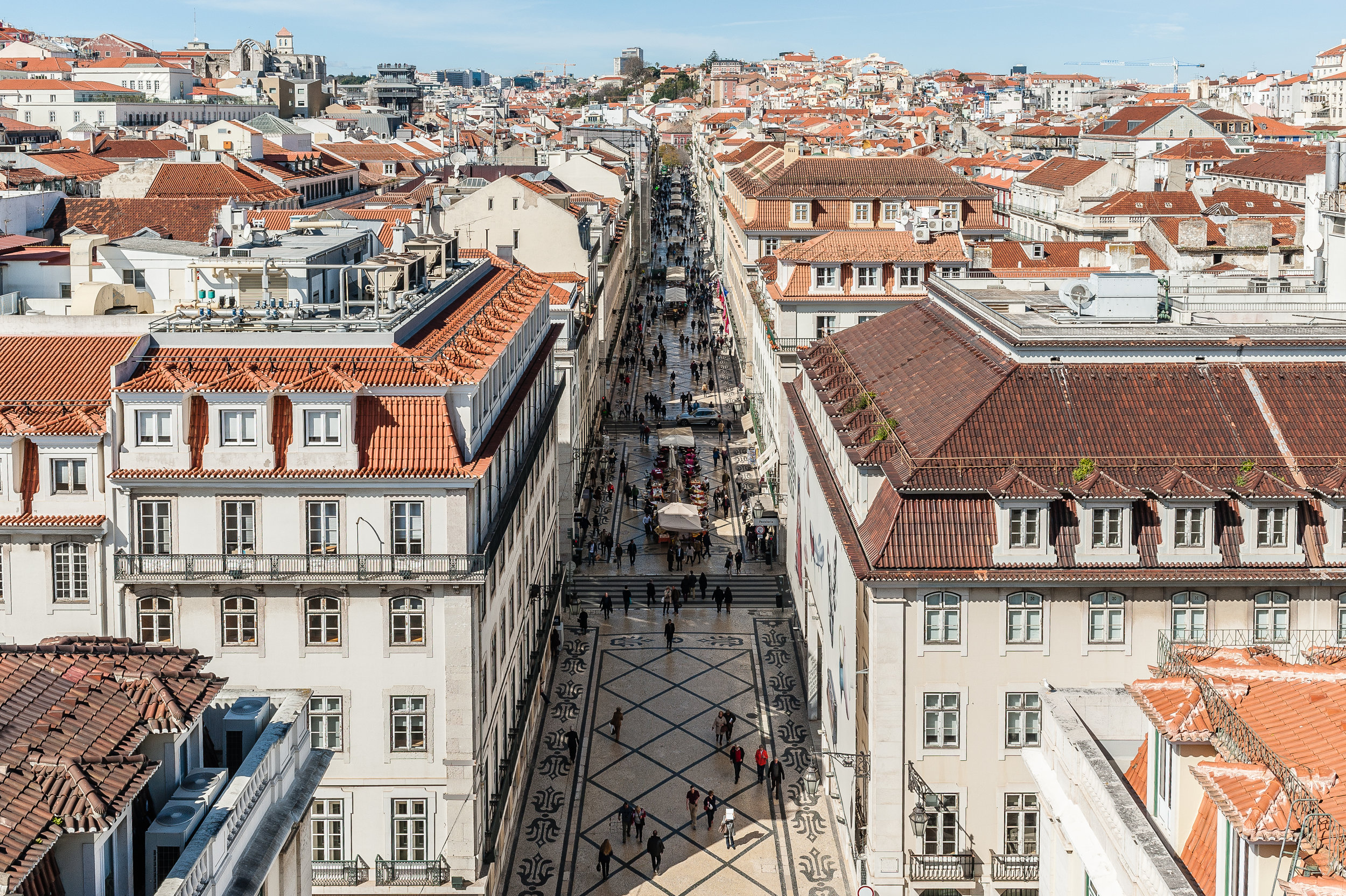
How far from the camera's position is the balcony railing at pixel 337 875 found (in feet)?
116

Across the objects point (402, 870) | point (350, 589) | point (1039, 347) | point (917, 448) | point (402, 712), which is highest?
point (1039, 347)

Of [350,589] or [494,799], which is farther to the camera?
[494,799]

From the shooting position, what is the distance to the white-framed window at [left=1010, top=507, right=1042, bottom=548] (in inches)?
1334

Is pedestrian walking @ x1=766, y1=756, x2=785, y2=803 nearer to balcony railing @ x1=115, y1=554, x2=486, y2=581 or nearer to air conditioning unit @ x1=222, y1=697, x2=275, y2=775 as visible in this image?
balcony railing @ x1=115, y1=554, x2=486, y2=581

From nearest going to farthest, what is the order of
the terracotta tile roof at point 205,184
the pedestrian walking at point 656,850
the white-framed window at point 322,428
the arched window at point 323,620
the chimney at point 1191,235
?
the white-framed window at point 322,428 → the arched window at point 323,620 → the pedestrian walking at point 656,850 → the chimney at point 1191,235 → the terracotta tile roof at point 205,184

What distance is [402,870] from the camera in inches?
1405

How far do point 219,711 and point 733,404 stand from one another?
79.7m

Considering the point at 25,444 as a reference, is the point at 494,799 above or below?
below

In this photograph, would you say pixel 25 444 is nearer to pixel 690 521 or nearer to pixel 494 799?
pixel 494 799

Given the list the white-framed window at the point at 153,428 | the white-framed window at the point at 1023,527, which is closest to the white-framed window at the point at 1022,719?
the white-framed window at the point at 1023,527

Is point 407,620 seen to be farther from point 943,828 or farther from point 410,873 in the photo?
point 943,828

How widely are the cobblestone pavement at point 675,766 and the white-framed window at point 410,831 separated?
388 cm

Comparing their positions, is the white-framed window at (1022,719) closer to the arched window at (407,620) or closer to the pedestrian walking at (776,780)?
the pedestrian walking at (776,780)

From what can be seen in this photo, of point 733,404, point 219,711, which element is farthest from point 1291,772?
point 733,404
